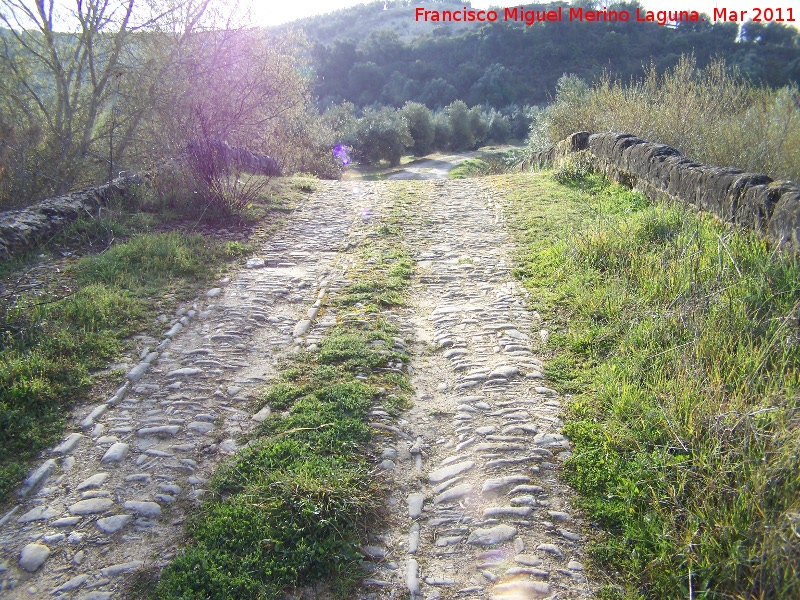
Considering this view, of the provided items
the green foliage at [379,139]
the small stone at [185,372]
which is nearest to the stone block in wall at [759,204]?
the small stone at [185,372]

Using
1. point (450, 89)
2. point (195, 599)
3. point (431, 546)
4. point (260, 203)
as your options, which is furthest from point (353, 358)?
point (450, 89)

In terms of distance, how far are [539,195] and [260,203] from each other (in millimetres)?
5120

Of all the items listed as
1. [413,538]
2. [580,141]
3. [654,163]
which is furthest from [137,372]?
[580,141]

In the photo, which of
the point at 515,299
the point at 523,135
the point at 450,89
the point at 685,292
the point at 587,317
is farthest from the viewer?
the point at 450,89

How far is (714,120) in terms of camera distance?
10.6 m

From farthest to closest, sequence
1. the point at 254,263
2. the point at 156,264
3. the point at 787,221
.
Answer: the point at 254,263
the point at 156,264
the point at 787,221

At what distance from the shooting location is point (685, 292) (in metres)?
4.71

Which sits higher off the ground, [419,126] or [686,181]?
[419,126]

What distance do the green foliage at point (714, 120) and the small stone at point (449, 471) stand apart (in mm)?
8756

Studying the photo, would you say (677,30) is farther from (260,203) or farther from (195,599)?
(195,599)

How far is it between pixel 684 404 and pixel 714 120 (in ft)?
29.9

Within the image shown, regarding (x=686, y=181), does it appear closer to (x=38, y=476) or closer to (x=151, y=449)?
(x=151, y=449)

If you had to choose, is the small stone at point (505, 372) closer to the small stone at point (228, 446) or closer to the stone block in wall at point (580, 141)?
the small stone at point (228, 446)

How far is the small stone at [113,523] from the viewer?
3.08 m
